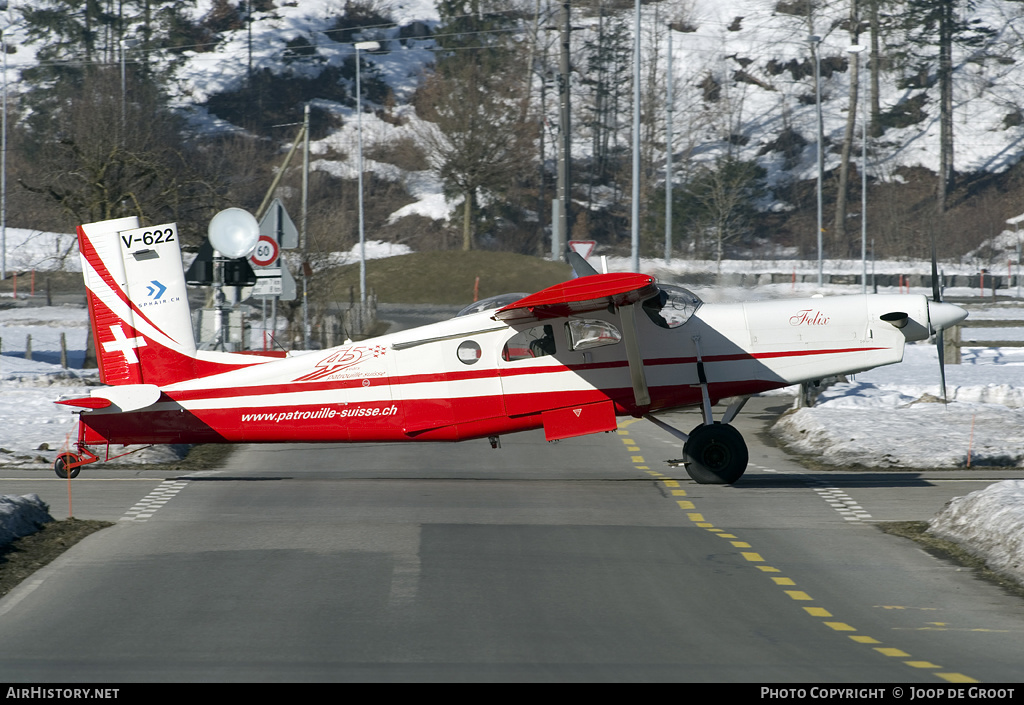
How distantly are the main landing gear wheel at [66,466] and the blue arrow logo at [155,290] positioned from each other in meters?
2.29

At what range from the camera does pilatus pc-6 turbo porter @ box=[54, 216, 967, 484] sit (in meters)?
14.4

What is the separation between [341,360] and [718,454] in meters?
5.01

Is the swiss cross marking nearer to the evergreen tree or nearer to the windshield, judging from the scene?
the windshield

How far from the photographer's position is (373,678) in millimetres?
6156

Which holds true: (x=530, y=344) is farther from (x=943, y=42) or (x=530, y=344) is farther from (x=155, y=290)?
(x=943, y=42)

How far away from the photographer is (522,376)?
14.4 m

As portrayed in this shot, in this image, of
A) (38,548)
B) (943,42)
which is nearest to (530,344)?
(38,548)

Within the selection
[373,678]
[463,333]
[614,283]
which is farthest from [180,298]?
[373,678]

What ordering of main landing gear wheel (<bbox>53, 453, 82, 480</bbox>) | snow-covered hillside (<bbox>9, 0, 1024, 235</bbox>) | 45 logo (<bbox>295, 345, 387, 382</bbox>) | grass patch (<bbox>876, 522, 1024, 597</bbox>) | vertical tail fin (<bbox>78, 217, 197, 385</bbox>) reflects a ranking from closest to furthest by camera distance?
grass patch (<bbox>876, 522, 1024, 597</bbox>) → main landing gear wheel (<bbox>53, 453, 82, 480</bbox>) → 45 logo (<bbox>295, 345, 387, 382</bbox>) → vertical tail fin (<bbox>78, 217, 197, 385</bbox>) → snow-covered hillside (<bbox>9, 0, 1024, 235</bbox>)

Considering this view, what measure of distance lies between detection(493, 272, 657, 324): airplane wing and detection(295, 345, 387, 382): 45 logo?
1.69 meters

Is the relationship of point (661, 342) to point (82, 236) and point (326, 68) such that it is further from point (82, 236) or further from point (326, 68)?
point (326, 68)

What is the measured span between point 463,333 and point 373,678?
858cm

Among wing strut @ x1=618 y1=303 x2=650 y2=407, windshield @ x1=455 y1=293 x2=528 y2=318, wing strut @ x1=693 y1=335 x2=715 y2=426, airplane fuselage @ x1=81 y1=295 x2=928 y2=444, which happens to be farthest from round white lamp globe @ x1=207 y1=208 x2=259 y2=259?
wing strut @ x1=693 y1=335 x2=715 y2=426

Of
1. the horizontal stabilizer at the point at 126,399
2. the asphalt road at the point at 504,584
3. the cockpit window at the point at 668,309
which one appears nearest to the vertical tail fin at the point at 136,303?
the horizontal stabilizer at the point at 126,399
